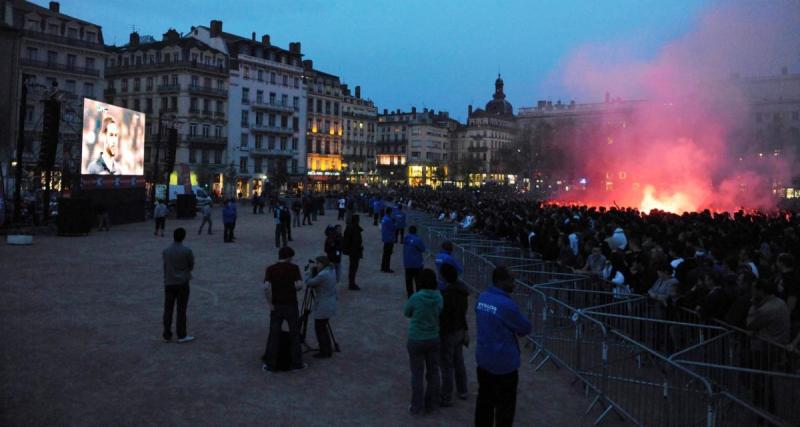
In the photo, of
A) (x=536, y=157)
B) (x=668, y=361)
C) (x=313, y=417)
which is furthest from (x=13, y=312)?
(x=536, y=157)

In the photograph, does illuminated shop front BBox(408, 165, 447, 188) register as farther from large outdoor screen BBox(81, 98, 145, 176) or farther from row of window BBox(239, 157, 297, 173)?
large outdoor screen BBox(81, 98, 145, 176)

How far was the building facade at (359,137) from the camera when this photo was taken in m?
99.5

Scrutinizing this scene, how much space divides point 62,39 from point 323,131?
36.7m

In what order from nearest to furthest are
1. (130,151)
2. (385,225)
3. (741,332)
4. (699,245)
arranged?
1. (741,332)
2. (699,245)
3. (385,225)
4. (130,151)

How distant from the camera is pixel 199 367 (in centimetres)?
786

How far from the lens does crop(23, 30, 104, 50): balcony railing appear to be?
51400 mm

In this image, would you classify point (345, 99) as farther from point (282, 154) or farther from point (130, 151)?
point (130, 151)

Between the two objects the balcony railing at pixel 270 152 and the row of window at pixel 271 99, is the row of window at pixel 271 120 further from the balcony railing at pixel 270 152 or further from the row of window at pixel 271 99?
the balcony railing at pixel 270 152

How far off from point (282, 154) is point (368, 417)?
69525 millimetres

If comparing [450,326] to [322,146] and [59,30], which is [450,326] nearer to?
[59,30]

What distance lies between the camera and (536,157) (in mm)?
72312

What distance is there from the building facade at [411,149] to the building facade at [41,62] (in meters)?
61.0

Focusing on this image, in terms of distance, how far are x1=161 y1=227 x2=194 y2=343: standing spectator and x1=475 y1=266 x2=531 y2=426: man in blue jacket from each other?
5382 millimetres

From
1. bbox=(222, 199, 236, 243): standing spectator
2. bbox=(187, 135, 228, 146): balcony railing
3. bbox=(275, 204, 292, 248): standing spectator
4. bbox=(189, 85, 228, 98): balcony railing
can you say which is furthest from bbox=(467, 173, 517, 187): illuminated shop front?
bbox=(275, 204, 292, 248): standing spectator
